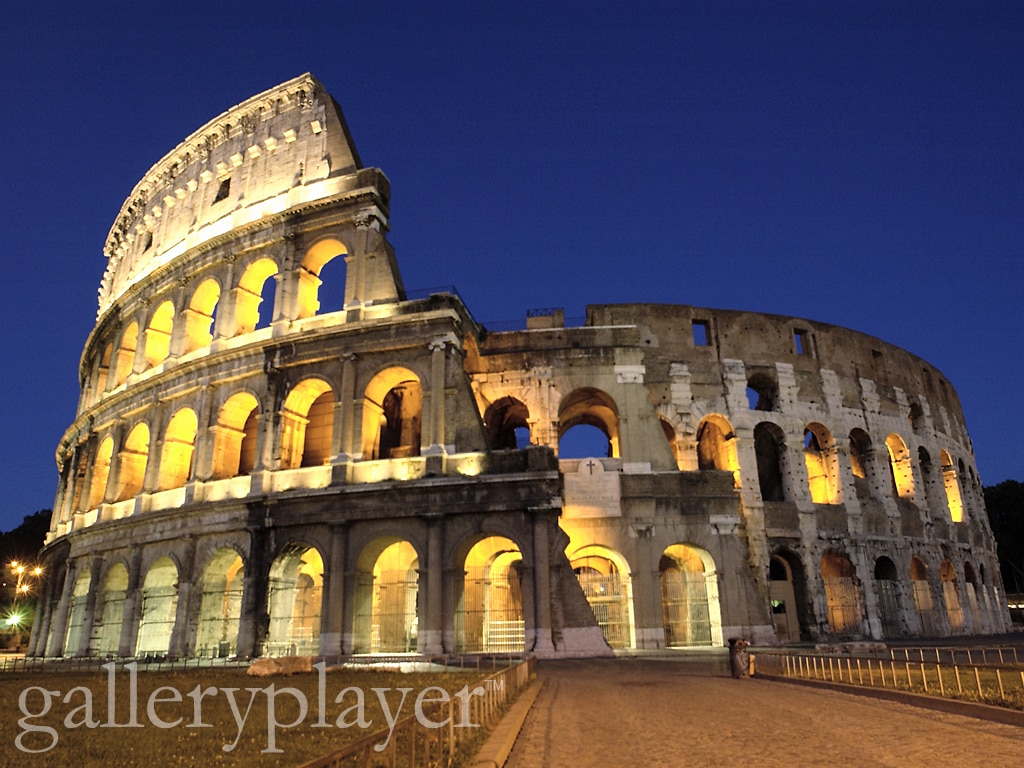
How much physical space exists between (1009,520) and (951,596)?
22931mm

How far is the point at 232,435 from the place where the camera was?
21.6m

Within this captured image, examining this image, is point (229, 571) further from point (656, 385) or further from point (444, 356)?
point (656, 385)

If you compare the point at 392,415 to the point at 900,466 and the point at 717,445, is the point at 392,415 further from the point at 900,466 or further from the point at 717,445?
the point at 900,466

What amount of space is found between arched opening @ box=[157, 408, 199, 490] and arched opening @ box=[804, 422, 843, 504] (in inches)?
793

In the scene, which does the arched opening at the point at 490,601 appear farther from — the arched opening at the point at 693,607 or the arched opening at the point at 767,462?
the arched opening at the point at 767,462

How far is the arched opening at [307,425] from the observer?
20422mm

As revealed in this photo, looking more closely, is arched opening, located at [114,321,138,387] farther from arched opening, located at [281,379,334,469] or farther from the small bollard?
the small bollard

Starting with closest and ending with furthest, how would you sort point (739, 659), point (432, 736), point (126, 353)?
point (432, 736)
point (739, 659)
point (126, 353)

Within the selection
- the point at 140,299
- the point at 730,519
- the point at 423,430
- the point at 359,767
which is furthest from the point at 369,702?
the point at 140,299

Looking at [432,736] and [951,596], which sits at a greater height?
[951,596]

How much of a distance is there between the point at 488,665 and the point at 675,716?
723 cm

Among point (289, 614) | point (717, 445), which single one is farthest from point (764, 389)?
A: point (289, 614)

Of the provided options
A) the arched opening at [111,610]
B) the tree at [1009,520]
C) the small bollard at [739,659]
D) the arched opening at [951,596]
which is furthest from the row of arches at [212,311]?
the tree at [1009,520]

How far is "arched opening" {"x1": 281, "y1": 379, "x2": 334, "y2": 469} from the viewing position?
67.0 feet
